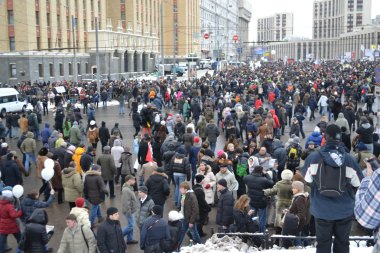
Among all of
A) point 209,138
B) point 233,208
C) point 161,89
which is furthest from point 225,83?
point 233,208

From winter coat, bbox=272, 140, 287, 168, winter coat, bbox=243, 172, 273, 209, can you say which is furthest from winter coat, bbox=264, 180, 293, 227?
winter coat, bbox=272, 140, 287, 168

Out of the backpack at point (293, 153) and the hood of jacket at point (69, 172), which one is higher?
the backpack at point (293, 153)

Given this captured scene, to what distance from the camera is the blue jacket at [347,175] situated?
5039 millimetres

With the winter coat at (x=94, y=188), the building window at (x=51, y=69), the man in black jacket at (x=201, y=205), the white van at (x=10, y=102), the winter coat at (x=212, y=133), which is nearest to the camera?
the man in black jacket at (x=201, y=205)

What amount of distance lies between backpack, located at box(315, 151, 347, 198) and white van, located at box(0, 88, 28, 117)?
26.2 m

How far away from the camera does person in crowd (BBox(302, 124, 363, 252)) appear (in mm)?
5016

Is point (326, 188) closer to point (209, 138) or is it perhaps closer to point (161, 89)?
point (209, 138)

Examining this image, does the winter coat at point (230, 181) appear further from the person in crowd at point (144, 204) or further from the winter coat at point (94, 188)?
the winter coat at point (94, 188)

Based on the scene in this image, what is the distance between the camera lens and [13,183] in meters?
12.1

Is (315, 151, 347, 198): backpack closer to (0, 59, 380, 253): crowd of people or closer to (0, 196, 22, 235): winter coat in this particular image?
(0, 59, 380, 253): crowd of people

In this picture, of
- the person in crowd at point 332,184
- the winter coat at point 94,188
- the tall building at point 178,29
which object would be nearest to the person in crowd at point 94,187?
the winter coat at point 94,188

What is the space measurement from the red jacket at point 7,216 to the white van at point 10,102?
21.0m

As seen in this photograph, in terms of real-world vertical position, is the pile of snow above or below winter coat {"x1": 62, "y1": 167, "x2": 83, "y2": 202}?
below

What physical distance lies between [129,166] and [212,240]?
4.94 m
